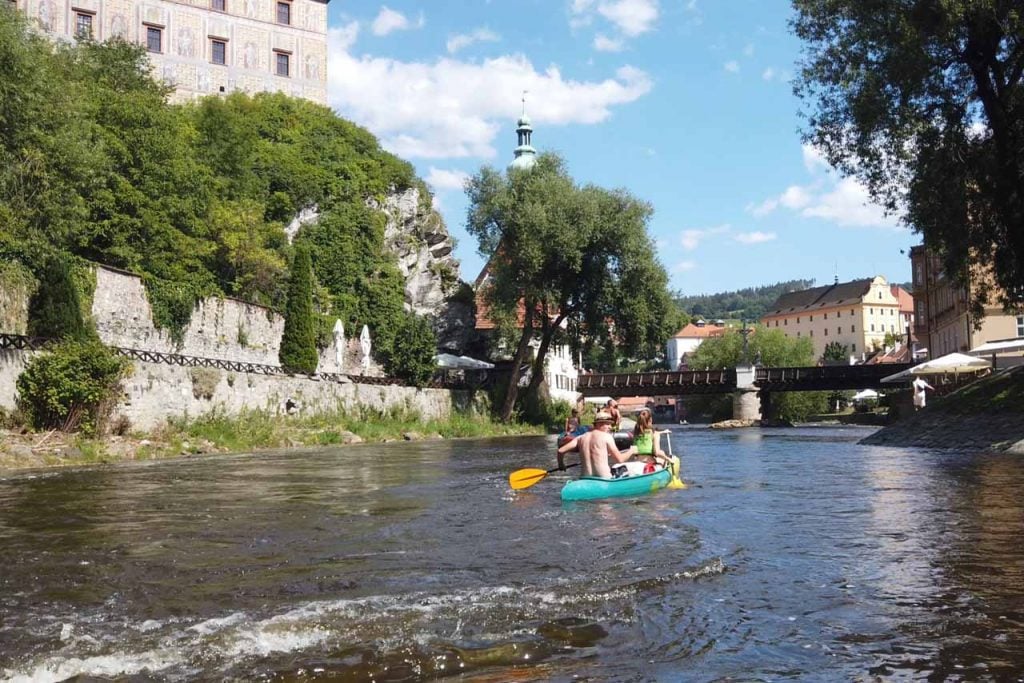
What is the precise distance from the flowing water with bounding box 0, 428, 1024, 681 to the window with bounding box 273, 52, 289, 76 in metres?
51.3

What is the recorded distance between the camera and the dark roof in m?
134

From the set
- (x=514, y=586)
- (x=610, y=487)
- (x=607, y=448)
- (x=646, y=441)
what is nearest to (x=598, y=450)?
(x=607, y=448)

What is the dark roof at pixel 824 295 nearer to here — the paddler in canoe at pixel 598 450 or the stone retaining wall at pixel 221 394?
the stone retaining wall at pixel 221 394

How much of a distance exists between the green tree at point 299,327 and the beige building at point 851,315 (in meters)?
98.2

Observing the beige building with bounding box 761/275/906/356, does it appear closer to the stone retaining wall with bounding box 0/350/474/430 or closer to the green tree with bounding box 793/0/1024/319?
the stone retaining wall with bounding box 0/350/474/430

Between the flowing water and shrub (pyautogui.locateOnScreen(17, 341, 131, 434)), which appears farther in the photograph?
shrub (pyautogui.locateOnScreen(17, 341, 131, 434))

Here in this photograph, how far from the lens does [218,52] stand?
191 feet

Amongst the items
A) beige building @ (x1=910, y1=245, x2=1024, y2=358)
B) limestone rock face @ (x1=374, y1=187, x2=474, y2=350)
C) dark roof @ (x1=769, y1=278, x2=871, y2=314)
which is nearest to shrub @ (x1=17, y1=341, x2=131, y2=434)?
limestone rock face @ (x1=374, y1=187, x2=474, y2=350)

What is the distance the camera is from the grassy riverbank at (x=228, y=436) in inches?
824

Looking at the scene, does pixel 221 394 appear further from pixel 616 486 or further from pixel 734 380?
pixel 734 380

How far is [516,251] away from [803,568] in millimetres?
37281

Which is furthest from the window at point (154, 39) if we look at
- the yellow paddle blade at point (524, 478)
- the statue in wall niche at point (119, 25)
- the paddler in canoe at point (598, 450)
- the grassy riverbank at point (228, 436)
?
the paddler in canoe at point (598, 450)

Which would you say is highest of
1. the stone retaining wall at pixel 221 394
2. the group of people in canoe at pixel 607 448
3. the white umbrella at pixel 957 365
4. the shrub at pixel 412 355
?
the shrub at pixel 412 355

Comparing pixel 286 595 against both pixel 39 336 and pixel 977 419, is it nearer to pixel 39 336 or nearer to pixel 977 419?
pixel 39 336
